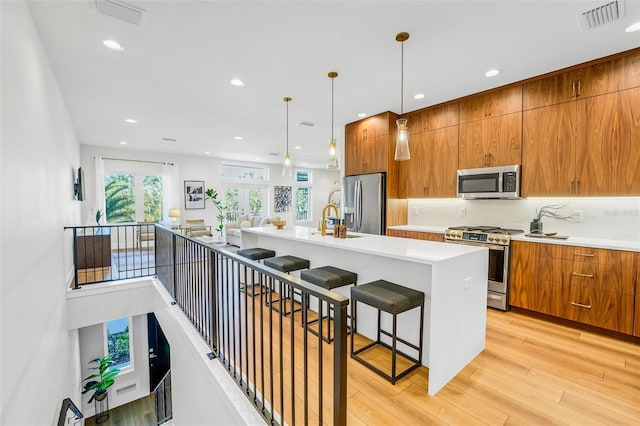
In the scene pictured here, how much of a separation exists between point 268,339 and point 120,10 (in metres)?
2.92

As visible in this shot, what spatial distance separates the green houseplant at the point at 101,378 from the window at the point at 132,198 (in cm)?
335

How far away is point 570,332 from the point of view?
2.76 meters

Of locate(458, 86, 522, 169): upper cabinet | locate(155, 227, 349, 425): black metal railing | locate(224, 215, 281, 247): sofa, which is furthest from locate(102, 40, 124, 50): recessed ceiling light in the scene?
locate(224, 215, 281, 247): sofa

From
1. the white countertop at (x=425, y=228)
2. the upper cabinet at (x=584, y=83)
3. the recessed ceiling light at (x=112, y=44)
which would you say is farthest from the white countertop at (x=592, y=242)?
the recessed ceiling light at (x=112, y=44)

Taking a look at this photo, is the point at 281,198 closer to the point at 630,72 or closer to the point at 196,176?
the point at 196,176

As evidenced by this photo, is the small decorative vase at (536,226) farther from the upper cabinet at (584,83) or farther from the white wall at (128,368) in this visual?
the white wall at (128,368)

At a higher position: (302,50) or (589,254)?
(302,50)

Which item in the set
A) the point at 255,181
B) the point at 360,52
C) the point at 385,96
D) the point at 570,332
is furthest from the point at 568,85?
the point at 255,181

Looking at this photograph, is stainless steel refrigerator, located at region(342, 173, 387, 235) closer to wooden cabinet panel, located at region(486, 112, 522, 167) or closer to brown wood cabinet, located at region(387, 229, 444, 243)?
brown wood cabinet, located at region(387, 229, 444, 243)

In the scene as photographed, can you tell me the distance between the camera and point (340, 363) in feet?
3.52

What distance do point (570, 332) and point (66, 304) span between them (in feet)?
19.8

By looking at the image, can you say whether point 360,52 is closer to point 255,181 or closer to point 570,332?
point 570,332

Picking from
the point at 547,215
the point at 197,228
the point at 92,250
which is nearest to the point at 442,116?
the point at 547,215

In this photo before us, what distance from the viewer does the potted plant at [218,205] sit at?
8.50m
